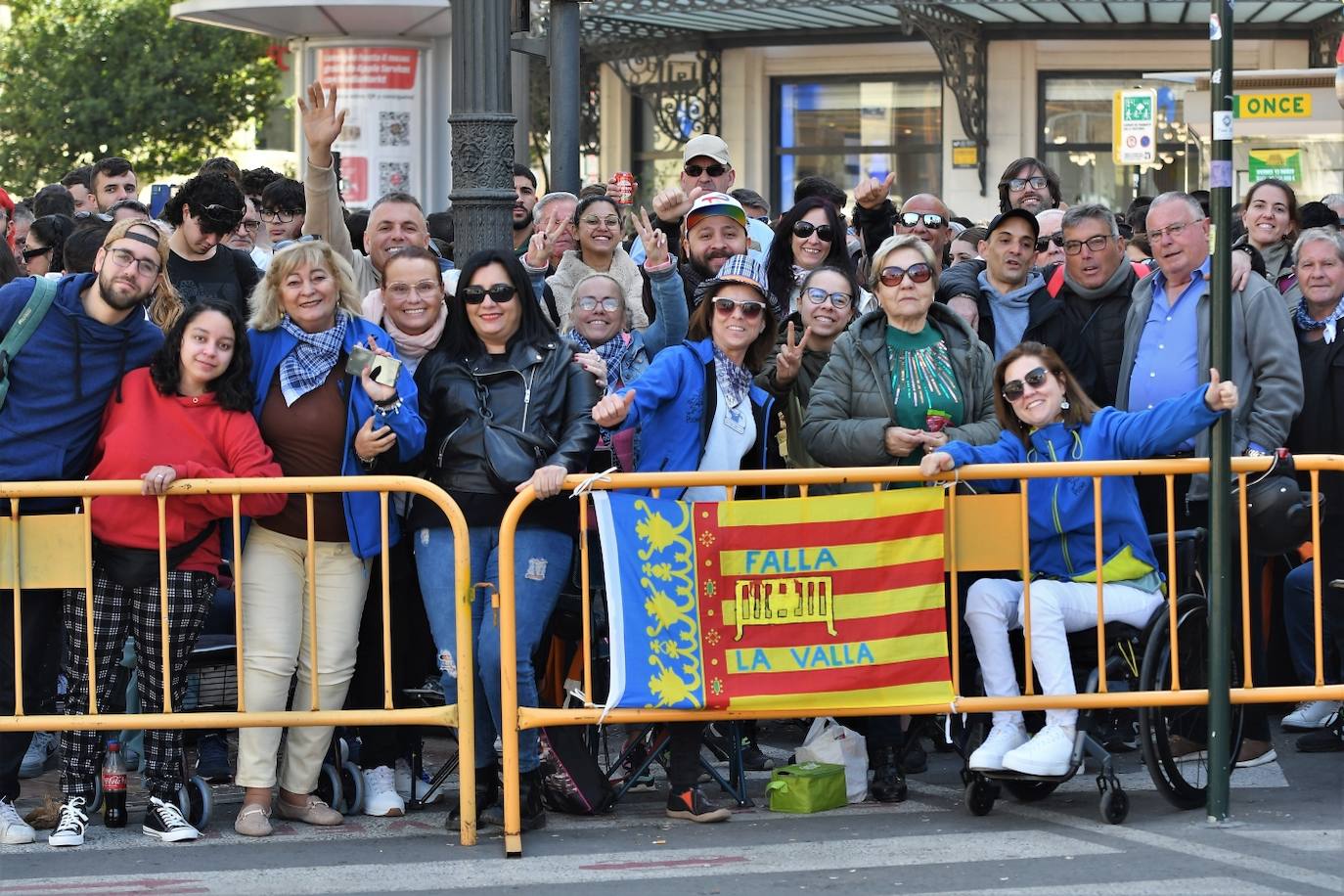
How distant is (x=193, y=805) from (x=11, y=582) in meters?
0.95

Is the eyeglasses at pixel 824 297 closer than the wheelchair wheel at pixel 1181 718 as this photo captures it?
No

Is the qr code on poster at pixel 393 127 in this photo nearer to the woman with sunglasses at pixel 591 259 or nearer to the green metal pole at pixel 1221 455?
the woman with sunglasses at pixel 591 259

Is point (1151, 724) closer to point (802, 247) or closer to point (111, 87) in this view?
point (802, 247)

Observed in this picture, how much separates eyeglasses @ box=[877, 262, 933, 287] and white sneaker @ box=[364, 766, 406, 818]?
2467 millimetres

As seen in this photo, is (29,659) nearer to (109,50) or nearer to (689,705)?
(689,705)

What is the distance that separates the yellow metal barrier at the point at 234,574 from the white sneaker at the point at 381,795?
0.41 m

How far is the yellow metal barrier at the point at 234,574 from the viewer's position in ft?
20.8

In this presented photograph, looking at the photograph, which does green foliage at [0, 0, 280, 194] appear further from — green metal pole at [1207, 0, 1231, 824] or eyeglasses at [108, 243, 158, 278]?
green metal pole at [1207, 0, 1231, 824]

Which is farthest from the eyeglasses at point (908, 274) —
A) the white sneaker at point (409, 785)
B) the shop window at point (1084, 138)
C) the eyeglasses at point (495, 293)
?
the shop window at point (1084, 138)

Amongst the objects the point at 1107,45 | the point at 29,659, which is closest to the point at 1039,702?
the point at 29,659

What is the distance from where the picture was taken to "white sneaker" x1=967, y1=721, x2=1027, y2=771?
6480 millimetres

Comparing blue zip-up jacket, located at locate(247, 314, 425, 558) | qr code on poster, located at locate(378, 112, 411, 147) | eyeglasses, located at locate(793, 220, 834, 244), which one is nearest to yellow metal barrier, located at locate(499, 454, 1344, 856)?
blue zip-up jacket, located at locate(247, 314, 425, 558)

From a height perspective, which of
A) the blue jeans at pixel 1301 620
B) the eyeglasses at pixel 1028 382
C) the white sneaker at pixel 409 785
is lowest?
the white sneaker at pixel 409 785

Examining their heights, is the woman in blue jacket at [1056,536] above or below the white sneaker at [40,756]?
above
